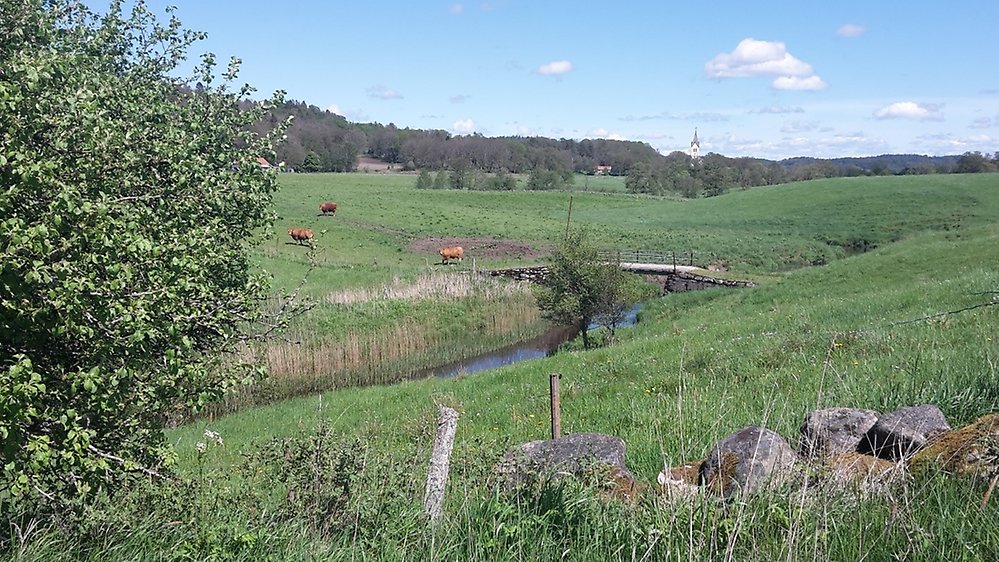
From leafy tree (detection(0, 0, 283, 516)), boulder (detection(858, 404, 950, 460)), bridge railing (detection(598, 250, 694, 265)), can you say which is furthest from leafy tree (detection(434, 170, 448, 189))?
boulder (detection(858, 404, 950, 460))

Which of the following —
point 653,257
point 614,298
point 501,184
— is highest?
point 501,184

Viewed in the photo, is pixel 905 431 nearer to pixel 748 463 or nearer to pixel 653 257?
pixel 748 463

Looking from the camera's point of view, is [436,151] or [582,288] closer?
[582,288]

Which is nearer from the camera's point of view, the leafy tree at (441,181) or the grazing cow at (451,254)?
the grazing cow at (451,254)

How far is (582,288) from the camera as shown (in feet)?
94.6

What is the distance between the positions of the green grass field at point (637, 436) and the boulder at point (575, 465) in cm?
23

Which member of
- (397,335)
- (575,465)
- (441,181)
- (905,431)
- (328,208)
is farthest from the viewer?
(441,181)

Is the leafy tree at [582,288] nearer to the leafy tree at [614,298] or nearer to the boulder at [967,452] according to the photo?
the leafy tree at [614,298]

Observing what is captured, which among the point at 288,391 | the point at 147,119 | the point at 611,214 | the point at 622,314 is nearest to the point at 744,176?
the point at 611,214

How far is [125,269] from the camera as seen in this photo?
5.42 m

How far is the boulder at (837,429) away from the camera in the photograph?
246 inches

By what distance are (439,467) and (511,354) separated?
89.6 feet

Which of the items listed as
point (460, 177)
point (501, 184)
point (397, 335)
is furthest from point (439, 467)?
point (501, 184)

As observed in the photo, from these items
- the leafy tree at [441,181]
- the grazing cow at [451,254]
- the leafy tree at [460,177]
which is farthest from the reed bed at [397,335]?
the leafy tree at [460,177]
